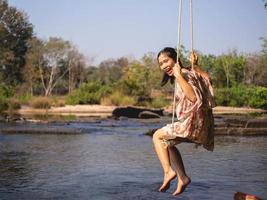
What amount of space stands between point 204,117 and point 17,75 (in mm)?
66592

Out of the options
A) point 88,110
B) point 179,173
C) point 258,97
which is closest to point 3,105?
point 88,110

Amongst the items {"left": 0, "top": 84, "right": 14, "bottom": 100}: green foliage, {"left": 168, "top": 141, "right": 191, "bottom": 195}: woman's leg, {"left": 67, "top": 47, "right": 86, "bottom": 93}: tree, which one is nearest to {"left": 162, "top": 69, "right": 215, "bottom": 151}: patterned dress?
{"left": 168, "top": 141, "right": 191, "bottom": 195}: woman's leg

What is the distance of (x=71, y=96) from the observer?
1816 inches

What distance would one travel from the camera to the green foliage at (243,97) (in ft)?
142

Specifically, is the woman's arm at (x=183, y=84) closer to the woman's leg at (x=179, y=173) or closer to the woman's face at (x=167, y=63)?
the woman's face at (x=167, y=63)

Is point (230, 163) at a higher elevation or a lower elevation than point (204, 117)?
lower

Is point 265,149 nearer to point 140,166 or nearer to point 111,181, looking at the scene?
point 140,166

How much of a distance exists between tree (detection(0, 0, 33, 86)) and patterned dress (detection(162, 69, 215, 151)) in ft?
211

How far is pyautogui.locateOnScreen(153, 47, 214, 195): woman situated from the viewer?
5.46 metres

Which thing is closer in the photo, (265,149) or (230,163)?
(230,163)

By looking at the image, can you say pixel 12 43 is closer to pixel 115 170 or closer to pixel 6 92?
pixel 6 92

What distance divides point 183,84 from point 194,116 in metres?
0.41

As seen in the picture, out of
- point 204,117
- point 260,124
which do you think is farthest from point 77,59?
point 204,117

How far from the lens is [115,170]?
978 cm
